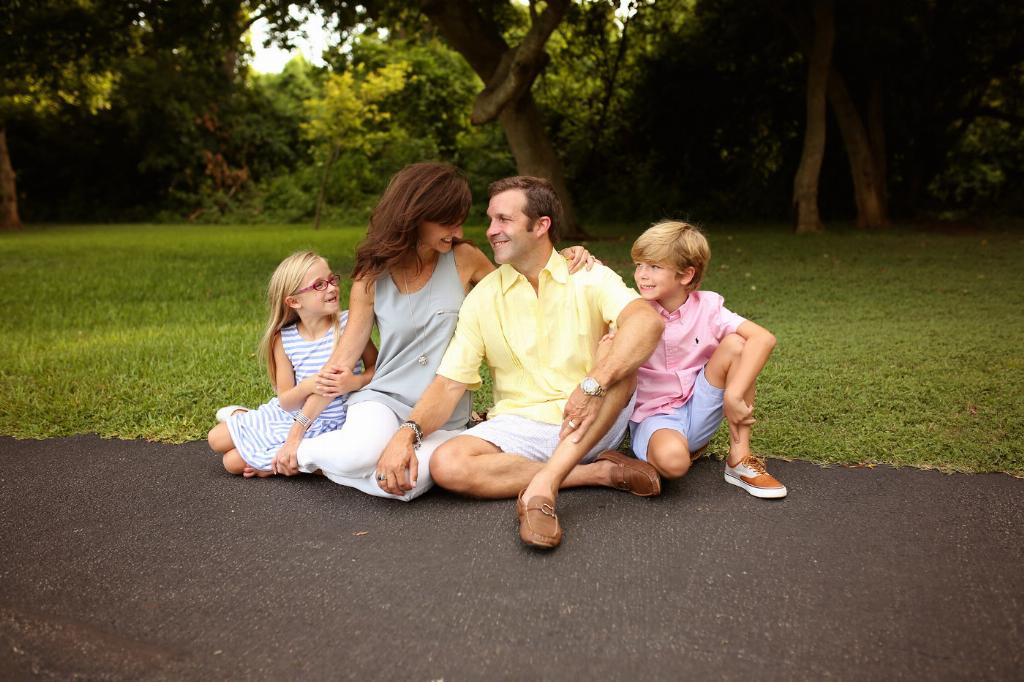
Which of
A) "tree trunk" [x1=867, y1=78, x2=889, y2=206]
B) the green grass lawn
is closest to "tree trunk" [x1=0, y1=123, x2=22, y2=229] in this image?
the green grass lawn

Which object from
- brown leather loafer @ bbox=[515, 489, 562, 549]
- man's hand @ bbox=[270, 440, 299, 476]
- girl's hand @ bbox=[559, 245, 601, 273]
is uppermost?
girl's hand @ bbox=[559, 245, 601, 273]

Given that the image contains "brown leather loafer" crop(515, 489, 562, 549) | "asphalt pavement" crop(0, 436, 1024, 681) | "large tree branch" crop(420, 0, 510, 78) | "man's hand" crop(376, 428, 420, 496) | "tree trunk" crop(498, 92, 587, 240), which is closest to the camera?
"asphalt pavement" crop(0, 436, 1024, 681)

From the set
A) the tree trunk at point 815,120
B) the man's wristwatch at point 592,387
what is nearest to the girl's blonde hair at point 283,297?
the man's wristwatch at point 592,387

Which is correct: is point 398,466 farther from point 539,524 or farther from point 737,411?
point 737,411

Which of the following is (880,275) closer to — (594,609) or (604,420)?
(604,420)

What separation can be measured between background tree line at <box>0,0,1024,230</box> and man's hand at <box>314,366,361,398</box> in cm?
859

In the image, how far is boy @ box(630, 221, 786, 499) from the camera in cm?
374

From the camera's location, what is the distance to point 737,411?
3717 millimetres

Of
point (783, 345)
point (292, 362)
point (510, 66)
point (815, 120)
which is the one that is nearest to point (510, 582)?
point (292, 362)

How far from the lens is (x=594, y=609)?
278 centimetres

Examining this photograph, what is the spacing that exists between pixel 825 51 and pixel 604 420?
45.6 feet

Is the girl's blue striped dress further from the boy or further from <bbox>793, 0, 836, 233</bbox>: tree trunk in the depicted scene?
<bbox>793, 0, 836, 233</bbox>: tree trunk

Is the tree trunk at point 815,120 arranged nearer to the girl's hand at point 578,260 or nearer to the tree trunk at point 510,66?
the tree trunk at point 510,66

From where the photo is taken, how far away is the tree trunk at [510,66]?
11.7 metres
